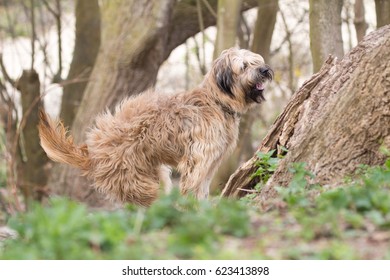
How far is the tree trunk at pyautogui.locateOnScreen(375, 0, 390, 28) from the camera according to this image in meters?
9.55

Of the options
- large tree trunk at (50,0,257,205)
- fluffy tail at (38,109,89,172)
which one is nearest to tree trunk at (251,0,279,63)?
large tree trunk at (50,0,257,205)

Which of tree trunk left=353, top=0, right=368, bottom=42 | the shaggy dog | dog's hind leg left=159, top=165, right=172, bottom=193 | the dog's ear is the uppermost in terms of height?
tree trunk left=353, top=0, right=368, bottom=42

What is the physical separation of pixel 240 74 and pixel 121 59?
4.65 metres

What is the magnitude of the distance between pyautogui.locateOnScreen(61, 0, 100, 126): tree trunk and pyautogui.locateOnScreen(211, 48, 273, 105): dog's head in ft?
23.4

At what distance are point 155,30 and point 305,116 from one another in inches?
219

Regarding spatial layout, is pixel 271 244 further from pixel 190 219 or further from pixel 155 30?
pixel 155 30

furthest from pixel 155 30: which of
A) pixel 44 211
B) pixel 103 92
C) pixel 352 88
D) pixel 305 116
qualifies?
pixel 44 211

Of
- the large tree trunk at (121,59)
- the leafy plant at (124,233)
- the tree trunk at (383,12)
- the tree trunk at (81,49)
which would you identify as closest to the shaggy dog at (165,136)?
the tree trunk at (383,12)

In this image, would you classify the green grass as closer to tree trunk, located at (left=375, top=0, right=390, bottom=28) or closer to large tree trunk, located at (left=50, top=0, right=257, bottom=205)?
tree trunk, located at (left=375, top=0, right=390, bottom=28)

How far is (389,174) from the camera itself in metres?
5.61

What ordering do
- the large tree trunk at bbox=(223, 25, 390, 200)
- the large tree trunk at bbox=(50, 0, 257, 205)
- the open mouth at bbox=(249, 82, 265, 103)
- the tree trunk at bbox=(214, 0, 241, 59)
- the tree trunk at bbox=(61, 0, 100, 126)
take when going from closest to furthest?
the large tree trunk at bbox=(223, 25, 390, 200) < the open mouth at bbox=(249, 82, 265, 103) < the tree trunk at bbox=(214, 0, 241, 59) < the large tree trunk at bbox=(50, 0, 257, 205) < the tree trunk at bbox=(61, 0, 100, 126)

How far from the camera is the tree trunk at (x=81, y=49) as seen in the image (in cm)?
1496

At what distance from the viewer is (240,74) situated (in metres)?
8.20
